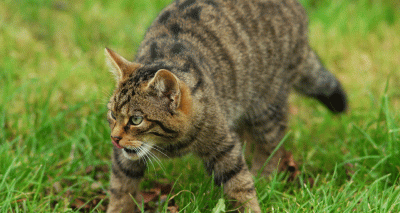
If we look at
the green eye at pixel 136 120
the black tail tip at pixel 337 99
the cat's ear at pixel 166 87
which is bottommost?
the black tail tip at pixel 337 99

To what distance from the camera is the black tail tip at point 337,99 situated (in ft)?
14.7

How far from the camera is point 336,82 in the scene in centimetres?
446

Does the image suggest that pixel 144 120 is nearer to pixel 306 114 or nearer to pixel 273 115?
pixel 273 115

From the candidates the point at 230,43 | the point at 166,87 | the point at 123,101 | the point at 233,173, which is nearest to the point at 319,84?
the point at 230,43

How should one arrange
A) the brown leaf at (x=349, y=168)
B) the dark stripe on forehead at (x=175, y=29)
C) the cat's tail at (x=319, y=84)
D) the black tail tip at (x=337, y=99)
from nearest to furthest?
the dark stripe on forehead at (x=175, y=29) → the brown leaf at (x=349, y=168) → the cat's tail at (x=319, y=84) → the black tail tip at (x=337, y=99)

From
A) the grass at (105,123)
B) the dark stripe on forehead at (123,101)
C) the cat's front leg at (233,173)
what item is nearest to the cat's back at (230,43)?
the dark stripe on forehead at (123,101)

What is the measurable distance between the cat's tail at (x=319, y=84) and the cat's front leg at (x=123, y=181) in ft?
6.25

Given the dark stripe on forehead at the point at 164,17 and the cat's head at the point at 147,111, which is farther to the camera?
the dark stripe on forehead at the point at 164,17

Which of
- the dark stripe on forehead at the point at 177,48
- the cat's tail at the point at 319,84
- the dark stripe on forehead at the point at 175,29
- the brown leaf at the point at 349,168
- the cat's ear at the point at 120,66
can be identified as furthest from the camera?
the cat's tail at the point at 319,84

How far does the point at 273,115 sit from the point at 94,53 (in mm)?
2435

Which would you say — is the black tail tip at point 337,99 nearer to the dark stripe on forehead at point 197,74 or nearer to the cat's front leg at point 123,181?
the dark stripe on forehead at point 197,74

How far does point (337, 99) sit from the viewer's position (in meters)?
4.49

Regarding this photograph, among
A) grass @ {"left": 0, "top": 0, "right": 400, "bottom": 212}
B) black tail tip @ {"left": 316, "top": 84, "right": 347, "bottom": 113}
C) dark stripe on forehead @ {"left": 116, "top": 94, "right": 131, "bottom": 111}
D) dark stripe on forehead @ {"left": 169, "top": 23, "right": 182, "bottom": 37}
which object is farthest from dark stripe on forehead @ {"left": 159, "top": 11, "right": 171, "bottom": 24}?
black tail tip @ {"left": 316, "top": 84, "right": 347, "bottom": 113}

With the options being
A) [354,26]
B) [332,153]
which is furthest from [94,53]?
[354,26]
